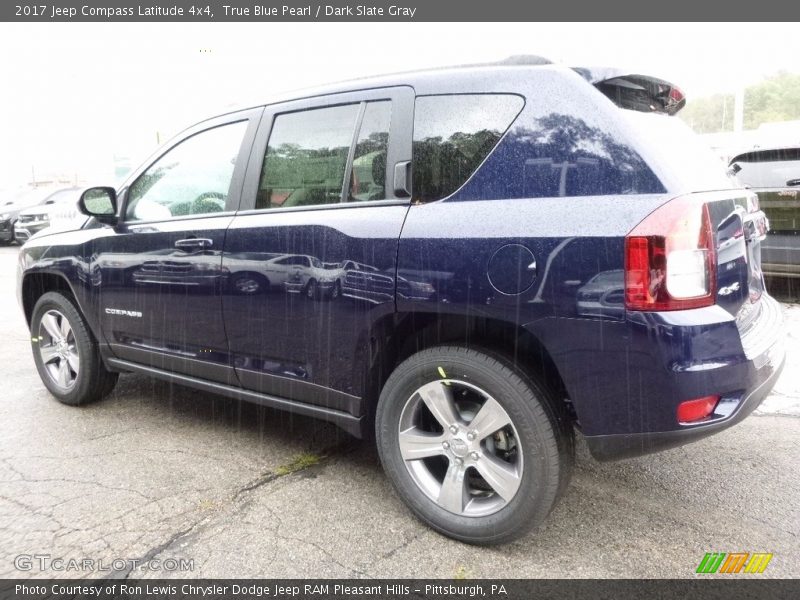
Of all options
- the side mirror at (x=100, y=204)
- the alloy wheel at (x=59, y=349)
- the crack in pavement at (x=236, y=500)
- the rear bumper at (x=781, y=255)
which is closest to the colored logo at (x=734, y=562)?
the crack in pavement at (x=236, y=500)

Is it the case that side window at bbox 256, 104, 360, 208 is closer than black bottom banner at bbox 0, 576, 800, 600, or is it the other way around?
black bottom banner at bbox 0, 576, 800, 600

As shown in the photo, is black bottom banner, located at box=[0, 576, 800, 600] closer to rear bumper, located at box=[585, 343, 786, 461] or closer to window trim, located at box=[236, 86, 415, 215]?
rear bumper, located at box=[585, 343, 786, 461]

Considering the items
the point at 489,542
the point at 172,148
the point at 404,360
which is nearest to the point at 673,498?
the point at 489,542

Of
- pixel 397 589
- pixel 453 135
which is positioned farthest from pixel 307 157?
pixel 397 589

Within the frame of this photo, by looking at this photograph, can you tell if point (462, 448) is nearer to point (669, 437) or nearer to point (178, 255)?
point (669, 437)

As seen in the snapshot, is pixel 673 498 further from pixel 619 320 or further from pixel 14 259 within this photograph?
pixel 14 259

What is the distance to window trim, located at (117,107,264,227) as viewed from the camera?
3.20 meters

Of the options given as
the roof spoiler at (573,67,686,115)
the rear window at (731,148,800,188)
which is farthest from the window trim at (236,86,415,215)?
Result: the rear window at (731,148,800,188)

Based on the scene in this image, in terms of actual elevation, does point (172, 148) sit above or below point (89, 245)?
above

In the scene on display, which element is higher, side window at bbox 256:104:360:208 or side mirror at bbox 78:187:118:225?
side window at bbox 256:104:360:208

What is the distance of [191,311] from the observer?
3.29m

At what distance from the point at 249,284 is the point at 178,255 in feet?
1.98

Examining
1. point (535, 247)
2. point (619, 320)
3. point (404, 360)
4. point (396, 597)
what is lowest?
point (396, 597)

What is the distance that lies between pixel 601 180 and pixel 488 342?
2.49 ft
